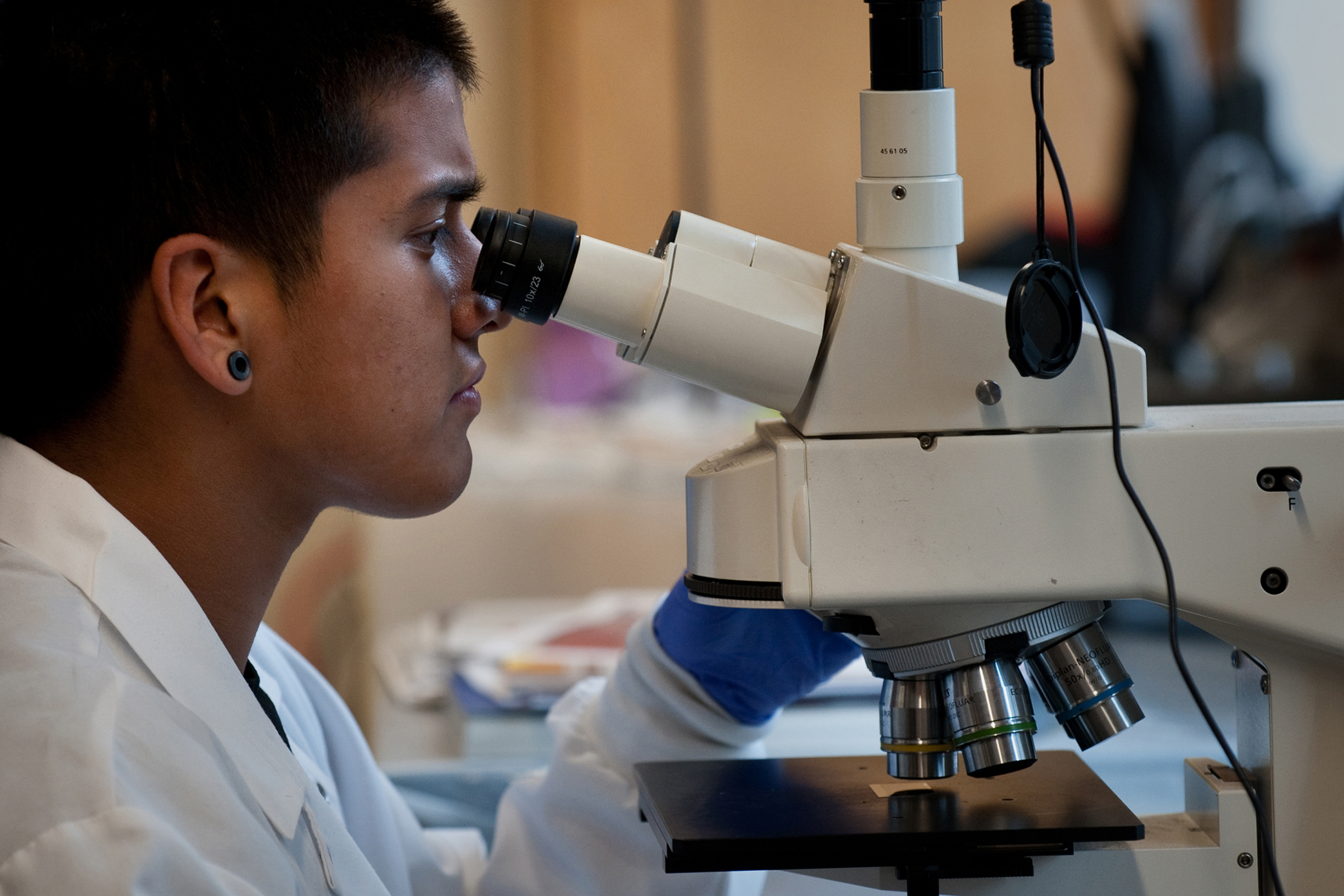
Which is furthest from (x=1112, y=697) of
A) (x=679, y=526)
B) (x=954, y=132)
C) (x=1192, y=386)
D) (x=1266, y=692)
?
(x=1192, y=386)

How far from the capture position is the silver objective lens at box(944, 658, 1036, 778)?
2.65ft

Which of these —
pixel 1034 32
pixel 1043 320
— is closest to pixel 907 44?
pixel 1034 32

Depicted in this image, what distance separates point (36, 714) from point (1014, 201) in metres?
2.66

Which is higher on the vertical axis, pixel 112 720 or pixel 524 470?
pixel 112 720

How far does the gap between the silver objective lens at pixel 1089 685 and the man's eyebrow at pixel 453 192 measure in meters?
0.55

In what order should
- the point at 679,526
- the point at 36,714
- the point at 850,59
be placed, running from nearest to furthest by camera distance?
the point at 36,714 < the point at 679,526 < the point at 850,59

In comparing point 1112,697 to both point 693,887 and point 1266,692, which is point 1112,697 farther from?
point 693,887

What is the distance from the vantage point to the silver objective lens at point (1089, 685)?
0.83m

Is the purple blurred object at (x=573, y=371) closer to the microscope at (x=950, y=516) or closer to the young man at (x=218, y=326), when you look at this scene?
the young man at (x=218, y=326)

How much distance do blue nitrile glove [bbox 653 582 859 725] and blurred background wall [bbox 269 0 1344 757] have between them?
125 cm

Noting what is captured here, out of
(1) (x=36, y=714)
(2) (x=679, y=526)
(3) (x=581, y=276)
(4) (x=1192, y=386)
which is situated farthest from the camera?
(4) (x=1192, y=386)

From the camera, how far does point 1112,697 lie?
83cm

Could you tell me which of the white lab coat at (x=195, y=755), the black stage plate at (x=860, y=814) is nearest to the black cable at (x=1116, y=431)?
the black stage plate at (x=860, y=814)

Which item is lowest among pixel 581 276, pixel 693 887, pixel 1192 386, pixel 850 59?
pixel 693 887
